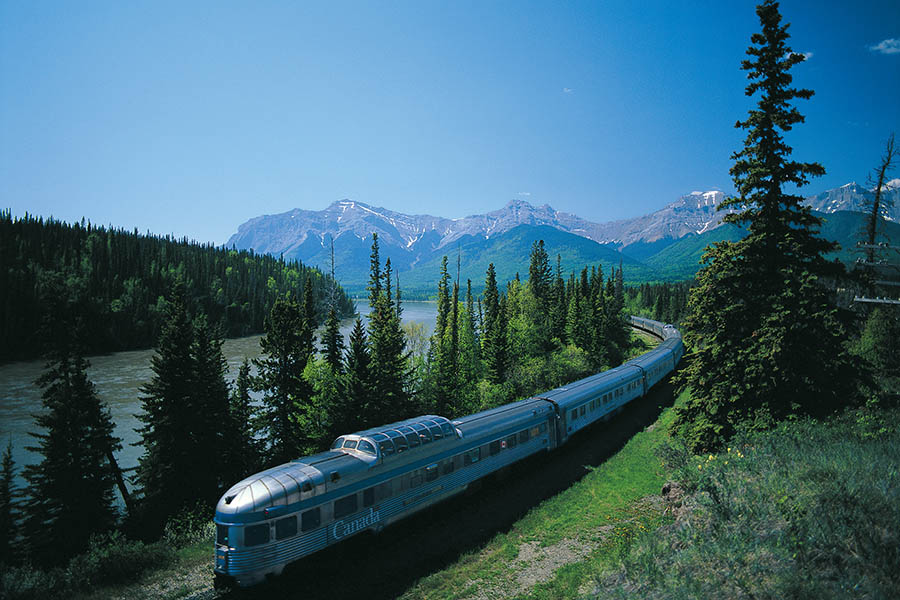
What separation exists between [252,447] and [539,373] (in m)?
31.0

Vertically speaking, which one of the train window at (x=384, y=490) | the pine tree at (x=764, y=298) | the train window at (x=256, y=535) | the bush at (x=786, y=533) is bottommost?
the train window at (x=384, y=490)

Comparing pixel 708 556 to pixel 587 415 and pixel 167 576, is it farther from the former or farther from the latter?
pixel 587 415

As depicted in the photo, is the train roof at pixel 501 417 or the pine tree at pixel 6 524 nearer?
the train roof at pixel 501 417

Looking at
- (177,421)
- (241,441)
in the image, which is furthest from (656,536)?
(177,421)

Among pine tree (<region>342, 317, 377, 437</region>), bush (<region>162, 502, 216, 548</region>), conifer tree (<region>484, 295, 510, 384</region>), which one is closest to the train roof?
pine tree (<region>342, 317, 377, 437</region>)

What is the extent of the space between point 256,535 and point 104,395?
180 ft

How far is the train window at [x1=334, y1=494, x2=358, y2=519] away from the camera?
47.9 ft

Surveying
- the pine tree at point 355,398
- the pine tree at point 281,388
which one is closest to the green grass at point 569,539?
the pine tree at point 355,398

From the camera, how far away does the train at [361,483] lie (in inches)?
511

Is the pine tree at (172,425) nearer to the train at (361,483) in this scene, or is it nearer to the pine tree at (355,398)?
the pine tree at (355,398)

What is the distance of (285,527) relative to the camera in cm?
1331

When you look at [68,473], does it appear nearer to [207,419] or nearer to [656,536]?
[207,419]

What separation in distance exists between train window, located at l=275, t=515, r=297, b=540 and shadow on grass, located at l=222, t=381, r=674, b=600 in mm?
1179

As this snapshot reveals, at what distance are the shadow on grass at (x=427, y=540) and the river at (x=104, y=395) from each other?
17990mm
